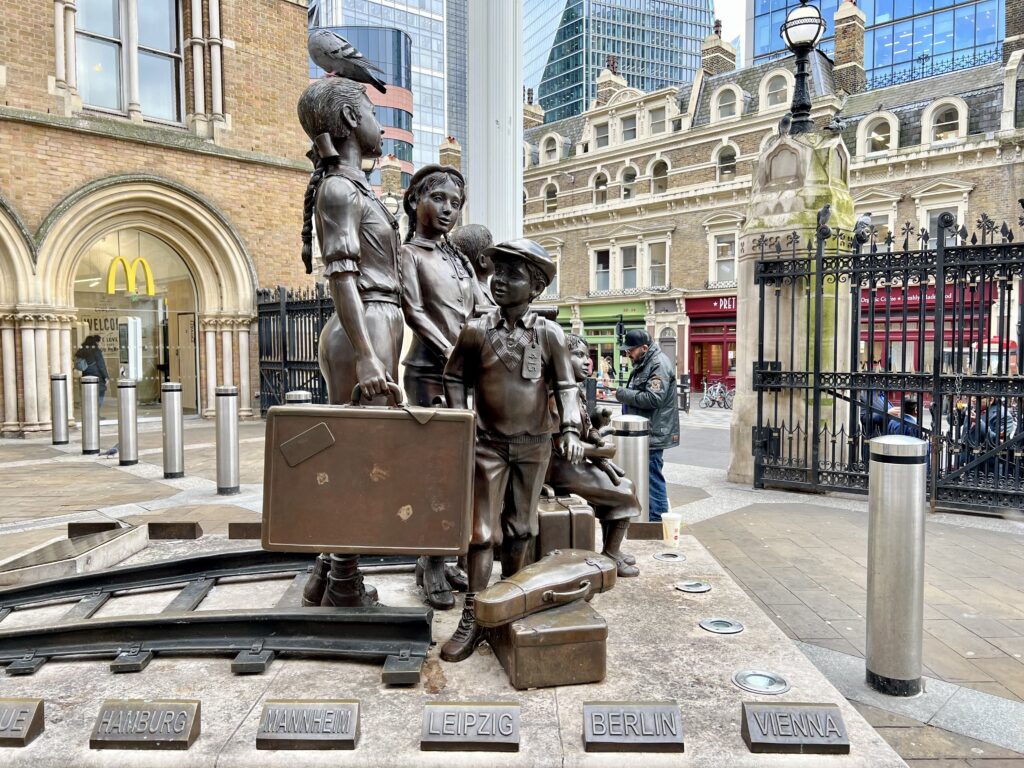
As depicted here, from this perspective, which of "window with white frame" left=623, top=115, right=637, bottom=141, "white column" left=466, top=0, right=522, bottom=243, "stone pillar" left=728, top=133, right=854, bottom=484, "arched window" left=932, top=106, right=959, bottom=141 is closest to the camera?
"white column" left=466, top=0, right=522, bottom=243

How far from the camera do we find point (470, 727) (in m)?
2.29

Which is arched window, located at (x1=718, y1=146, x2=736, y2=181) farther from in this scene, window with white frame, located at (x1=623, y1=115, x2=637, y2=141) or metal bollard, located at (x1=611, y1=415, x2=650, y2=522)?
metal bollard, located at (x1=611, y1=415, x2=650, y2=522)

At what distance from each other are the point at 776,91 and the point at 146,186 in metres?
22.4

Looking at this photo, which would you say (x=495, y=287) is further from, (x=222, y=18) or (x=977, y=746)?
(x=222, y=18)

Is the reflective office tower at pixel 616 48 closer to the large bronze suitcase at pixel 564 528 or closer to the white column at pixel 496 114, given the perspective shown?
the white column at pixel 496 114

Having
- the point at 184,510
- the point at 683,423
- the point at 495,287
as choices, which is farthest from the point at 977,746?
the point at 683,423

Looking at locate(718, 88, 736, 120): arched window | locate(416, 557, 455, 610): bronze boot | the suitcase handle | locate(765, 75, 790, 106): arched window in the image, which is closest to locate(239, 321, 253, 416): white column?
locate(416, 557, 455, 610): bronze boot

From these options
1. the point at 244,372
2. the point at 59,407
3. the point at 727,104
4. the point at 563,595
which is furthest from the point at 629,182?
the point at 563,595

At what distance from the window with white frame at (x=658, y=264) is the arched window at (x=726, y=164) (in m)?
3.49

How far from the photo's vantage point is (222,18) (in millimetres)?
14086

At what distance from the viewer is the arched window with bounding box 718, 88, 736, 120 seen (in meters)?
27.1

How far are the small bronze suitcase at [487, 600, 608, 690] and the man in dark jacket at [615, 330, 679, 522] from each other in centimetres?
338

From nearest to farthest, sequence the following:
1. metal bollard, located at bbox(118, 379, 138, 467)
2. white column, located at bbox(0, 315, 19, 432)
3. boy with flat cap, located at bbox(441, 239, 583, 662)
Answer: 1. boy with flat cap, located at bbox(441, 239, 583, 662)
2. metal bollard, located at bbox(118, 379, 138, 467)
3. white column, located at bbox(0, 315, 19, 432)

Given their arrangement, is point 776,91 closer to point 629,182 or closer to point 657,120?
point 657,120
